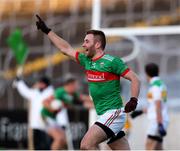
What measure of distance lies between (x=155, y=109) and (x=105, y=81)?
3.41 m

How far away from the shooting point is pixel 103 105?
28.3 ft

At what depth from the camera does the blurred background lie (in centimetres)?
1394

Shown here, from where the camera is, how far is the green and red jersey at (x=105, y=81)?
8.55 metres

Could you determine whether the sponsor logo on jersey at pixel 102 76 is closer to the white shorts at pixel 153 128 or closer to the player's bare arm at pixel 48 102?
the white shorts at pixel 153 128

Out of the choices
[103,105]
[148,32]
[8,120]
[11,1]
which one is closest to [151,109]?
[148,32]

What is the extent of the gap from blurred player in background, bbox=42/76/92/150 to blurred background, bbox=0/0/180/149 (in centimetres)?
158

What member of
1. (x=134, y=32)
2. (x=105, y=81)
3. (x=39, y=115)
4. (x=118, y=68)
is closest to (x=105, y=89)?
(x=105, y=81)

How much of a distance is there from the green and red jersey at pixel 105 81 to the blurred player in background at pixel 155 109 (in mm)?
3089

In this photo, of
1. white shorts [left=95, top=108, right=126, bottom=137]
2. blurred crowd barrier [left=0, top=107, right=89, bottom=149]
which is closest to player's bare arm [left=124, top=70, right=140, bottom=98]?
white shorts [left=95, top=108, right=126, bottom=137]

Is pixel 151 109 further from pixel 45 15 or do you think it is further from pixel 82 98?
pixel 45 15

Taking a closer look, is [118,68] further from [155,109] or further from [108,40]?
[108,40]

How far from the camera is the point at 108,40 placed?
14.0 m

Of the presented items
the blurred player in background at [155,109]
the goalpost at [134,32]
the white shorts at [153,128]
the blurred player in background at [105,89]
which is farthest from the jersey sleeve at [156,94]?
the blurred player in background at [105,89]

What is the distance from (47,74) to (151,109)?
7.21m
